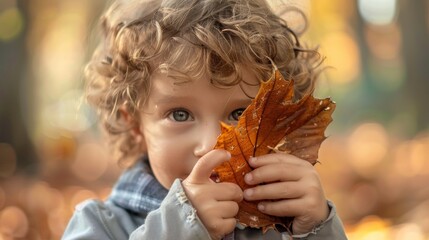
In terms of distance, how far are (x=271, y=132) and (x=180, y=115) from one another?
23 cm

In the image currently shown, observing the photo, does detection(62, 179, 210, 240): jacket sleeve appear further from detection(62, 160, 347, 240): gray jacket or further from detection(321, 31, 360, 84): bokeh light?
detection(321, 31, 360, 84): bokeh light

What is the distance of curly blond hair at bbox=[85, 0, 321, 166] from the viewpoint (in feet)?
4.65

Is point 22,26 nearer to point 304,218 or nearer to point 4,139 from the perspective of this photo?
point 4,139

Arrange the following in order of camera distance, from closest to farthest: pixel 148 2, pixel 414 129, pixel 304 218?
pixel 304 218
pixel 148 2
pixel 414 129

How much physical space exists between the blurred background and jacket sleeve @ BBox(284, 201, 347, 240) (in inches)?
139

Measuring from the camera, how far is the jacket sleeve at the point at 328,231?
137cm

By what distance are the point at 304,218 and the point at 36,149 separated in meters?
Answer: 4.98

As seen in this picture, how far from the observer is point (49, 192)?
5.03 metres

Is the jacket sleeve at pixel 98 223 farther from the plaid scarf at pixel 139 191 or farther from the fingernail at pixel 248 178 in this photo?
the fingernail at pixel 248 178

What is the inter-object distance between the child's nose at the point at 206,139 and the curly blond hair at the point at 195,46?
0.09 m

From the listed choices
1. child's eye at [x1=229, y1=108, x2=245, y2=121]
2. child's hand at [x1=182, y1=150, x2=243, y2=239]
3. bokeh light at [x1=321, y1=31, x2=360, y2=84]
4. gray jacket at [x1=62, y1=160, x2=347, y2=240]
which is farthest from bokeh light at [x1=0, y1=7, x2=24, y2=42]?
child's hand at [x1=182, y1=150, x2=243, y2=239]

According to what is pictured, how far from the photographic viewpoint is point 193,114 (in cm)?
141

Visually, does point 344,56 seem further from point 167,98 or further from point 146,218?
point 146,218

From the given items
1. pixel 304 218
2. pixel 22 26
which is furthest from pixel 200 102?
pixel 22 26
